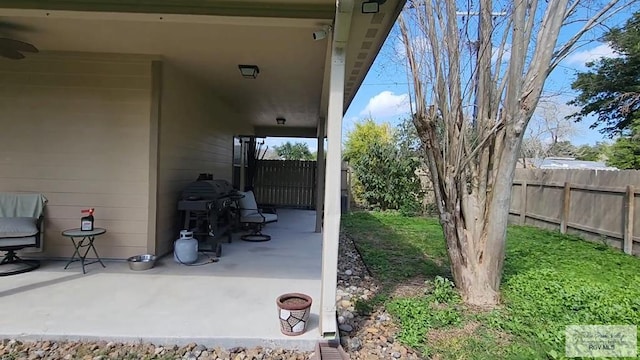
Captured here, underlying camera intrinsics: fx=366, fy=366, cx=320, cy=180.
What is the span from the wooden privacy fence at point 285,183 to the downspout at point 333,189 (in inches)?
367

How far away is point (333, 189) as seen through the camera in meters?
2.62

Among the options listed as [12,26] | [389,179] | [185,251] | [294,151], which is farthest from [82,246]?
[294,151]

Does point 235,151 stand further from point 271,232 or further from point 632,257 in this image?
point 632,257

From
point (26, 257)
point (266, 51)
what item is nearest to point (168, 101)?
point (266, 51)

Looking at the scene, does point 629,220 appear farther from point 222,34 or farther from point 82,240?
point 82,240

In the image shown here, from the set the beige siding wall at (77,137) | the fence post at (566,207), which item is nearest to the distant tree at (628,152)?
the fence post at (566,207)

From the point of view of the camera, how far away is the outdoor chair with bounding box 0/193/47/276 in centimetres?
377

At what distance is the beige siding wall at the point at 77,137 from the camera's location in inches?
173

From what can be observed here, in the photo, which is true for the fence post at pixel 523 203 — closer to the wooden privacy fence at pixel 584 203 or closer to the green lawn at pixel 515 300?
the wooden privacy fence at pixel 584 203

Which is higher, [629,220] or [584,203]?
[584,203]

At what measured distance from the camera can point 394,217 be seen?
988cm

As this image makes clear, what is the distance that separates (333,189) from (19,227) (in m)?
3.48

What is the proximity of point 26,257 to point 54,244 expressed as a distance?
32 cm

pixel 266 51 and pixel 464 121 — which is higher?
pixel 266 51
